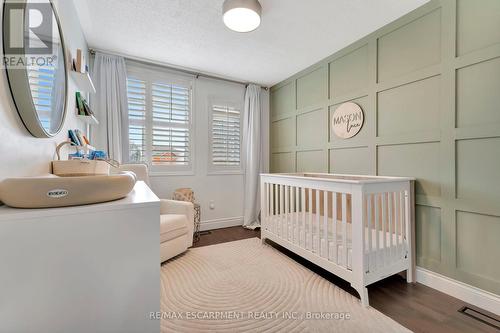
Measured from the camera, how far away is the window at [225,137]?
3277mm

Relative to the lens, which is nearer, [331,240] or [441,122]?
[441,122]

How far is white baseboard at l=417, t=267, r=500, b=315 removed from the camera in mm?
1433

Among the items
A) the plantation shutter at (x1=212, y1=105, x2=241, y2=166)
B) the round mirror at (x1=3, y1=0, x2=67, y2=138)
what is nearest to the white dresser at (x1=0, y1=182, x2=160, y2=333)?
the round mirror at (x1=3, y1=0, x2=67, y2=138)

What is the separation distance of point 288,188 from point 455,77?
→ 1613 mm

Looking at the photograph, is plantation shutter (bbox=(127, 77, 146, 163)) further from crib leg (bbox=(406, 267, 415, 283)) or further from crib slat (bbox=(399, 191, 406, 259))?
crib leg (bbox=(406, 267, 415, 283))

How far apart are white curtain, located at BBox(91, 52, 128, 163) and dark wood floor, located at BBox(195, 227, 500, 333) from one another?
8.50 feet

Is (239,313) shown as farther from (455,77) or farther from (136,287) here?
(455,77)

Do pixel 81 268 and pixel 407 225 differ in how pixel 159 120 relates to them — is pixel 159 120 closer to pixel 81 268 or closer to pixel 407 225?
pixel 81 268

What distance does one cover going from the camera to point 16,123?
889 millimetres

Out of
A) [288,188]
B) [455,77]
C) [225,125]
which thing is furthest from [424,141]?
[225,125]

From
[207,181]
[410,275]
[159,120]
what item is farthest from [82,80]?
[410,275]

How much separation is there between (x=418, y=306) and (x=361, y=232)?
636 millimetres

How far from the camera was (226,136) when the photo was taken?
133 inches

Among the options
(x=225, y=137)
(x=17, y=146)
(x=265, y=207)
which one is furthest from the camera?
(x=225, y=137)
